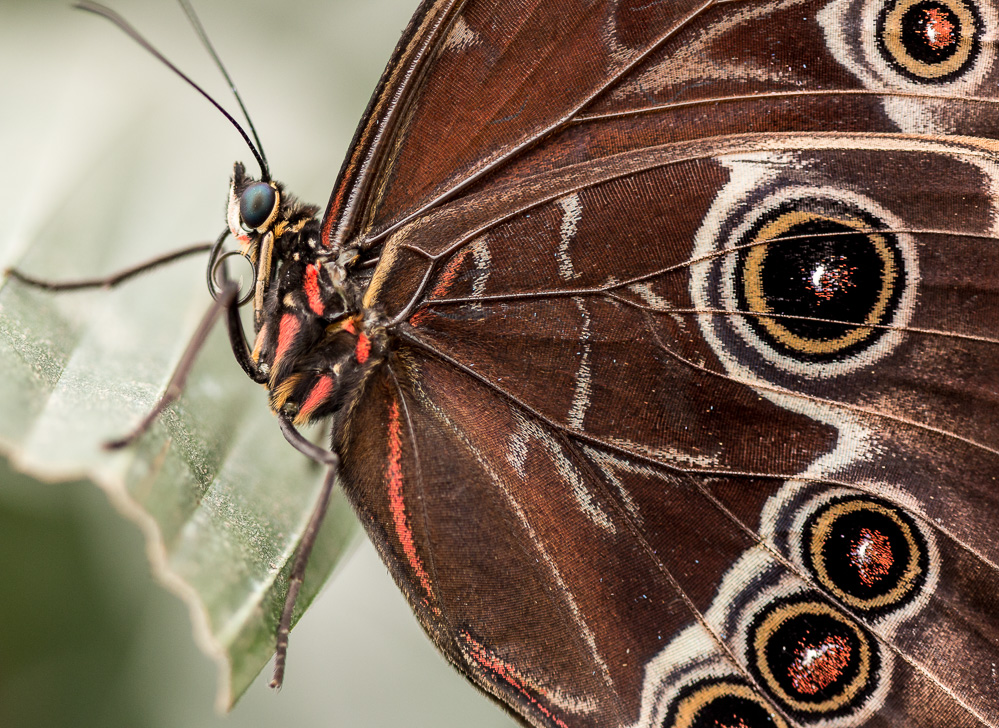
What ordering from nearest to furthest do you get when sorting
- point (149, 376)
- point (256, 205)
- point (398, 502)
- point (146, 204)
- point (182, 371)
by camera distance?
1. point (182, 371)
2. point (149, 376)
3. point (256, 205)
4. point (398, 502)
5. point (146, 204)

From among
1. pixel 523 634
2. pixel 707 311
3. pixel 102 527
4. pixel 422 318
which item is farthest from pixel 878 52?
pixel 102 527

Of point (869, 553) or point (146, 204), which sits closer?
point (869, 553)

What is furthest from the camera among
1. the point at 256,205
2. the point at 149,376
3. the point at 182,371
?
the point at 256,205

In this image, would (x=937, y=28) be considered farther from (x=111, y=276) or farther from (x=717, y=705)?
(x=111, y=276)

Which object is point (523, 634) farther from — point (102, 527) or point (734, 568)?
point (102, 527)

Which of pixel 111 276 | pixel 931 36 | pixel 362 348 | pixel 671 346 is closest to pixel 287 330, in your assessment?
pixel 362 348

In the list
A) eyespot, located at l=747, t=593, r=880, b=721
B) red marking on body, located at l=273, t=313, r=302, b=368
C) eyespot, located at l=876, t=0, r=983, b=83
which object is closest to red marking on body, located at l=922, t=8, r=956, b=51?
eyespot, located at l=876, t=0, r=983, b=83

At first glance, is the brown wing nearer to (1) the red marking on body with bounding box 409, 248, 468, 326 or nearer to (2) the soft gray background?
(1) the red marking on body with bounding box 409, 248, 468, 326

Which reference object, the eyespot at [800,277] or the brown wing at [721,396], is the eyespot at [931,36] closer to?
the brown wing at [721,396]
